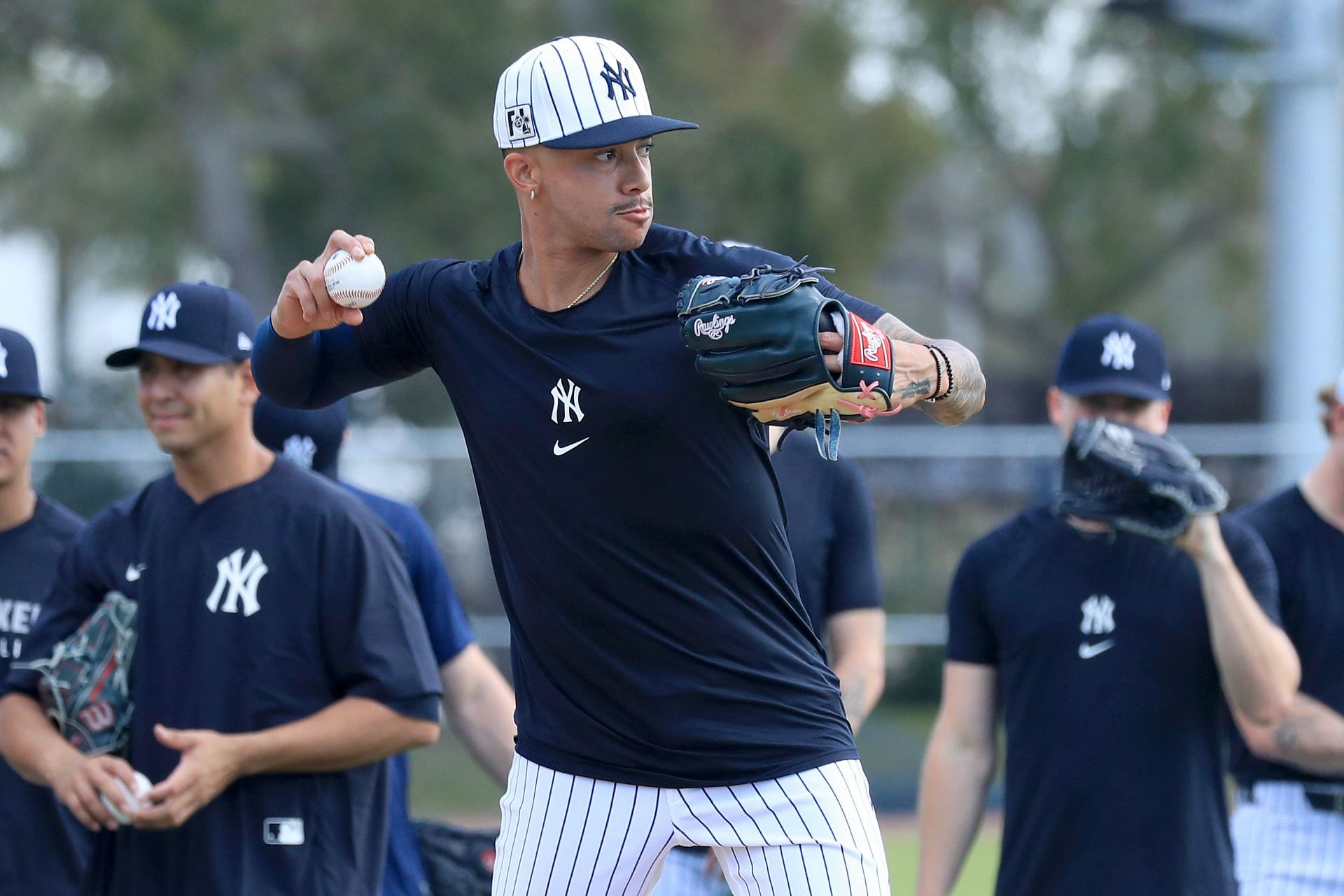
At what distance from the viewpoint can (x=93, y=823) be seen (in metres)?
4.41

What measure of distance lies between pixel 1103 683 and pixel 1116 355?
40.1 inches

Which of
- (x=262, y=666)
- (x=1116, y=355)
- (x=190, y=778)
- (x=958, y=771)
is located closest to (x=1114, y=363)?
(x=1116, y=355)

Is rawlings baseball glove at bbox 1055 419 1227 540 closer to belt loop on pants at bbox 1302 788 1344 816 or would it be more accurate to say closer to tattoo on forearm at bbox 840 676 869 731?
belt loop on pants at bbox 1302 788 1344 816

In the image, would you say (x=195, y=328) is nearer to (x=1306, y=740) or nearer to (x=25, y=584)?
(x=25, y=584)

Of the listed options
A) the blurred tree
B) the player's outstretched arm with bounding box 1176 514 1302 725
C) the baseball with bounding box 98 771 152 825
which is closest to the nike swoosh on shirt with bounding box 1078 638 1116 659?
the player's outstretched arm with bounding box 1176 514 1302 725

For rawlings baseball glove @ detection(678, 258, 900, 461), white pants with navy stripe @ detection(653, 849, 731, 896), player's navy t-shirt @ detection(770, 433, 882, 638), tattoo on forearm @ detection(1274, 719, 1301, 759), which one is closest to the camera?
rawlings baseball glove @ detection(678, 258, 900, 461)

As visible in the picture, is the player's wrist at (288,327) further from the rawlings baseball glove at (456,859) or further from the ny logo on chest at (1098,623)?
the ny logo on chest at (1098,623)

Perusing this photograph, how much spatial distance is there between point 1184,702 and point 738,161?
41.1ft

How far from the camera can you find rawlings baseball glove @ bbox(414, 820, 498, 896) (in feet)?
17.6

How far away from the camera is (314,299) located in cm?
372

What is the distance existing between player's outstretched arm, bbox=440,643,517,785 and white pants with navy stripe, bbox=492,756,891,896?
5.68 ft

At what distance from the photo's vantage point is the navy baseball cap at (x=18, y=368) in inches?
209

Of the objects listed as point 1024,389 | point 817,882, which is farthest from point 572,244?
point 1024,389

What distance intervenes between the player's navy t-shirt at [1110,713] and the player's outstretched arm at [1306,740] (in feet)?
0.83
